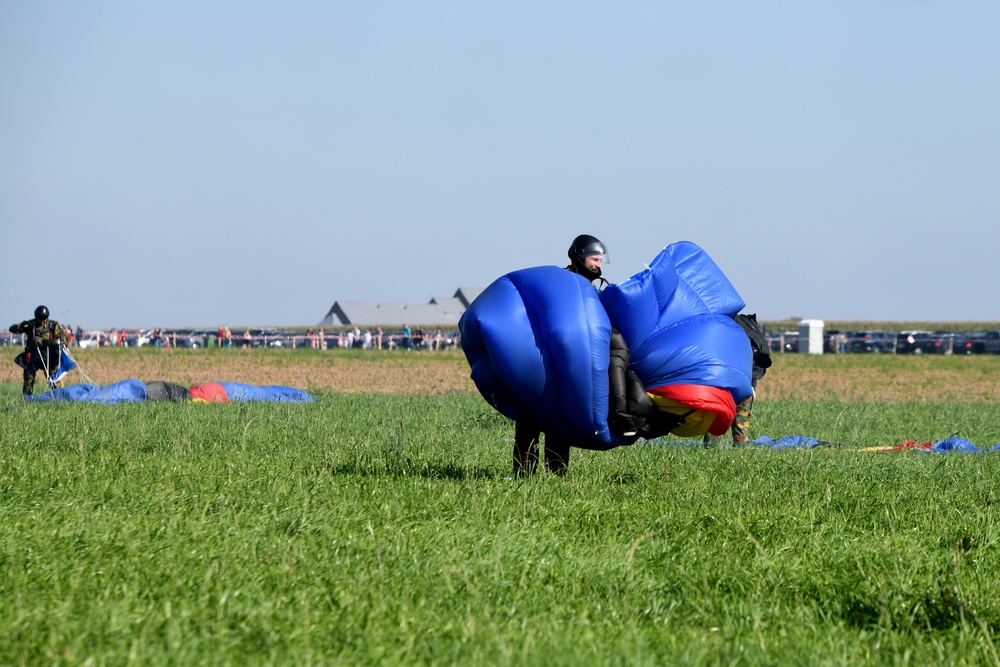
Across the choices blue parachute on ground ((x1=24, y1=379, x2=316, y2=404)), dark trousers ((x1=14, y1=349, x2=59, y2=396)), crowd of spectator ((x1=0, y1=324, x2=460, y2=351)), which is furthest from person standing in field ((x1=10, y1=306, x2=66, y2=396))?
crowd of spectator ((x1=0, y1=324, x2=460, y2=351))

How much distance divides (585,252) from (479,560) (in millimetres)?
3668

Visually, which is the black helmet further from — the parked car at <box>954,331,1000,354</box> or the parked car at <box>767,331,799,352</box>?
the parked car at <box>767,331,799,352</box>

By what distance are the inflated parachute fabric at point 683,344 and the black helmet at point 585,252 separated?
0.53m

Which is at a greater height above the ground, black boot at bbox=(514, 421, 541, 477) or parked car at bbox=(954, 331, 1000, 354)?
black boot at bbox=(514, 421, 541, 477)

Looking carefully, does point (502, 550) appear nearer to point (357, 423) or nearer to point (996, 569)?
point (996, 569)

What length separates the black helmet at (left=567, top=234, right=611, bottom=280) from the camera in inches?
332

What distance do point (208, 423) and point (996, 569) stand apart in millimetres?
8259

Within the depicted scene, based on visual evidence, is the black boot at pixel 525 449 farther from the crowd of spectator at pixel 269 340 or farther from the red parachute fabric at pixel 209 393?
the crowd of spectator at pixel 269 340

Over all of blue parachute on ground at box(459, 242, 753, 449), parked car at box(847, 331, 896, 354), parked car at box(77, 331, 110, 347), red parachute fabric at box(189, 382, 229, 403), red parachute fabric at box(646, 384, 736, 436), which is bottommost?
parked car at box(77, 331, 110, 347)

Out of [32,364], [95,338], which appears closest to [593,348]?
[32,364]

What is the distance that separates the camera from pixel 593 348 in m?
7.26

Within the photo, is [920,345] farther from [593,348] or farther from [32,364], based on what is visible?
[593,348]

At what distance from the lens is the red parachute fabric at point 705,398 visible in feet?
24.3

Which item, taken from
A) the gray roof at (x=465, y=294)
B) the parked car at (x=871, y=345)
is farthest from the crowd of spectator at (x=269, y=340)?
the gray roof at (x=465, y=294)
